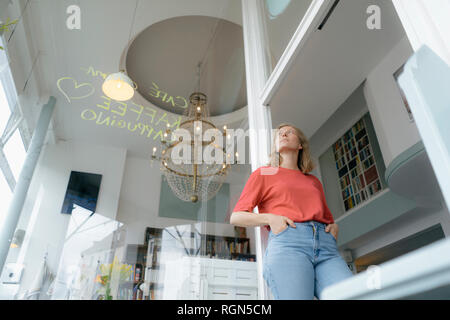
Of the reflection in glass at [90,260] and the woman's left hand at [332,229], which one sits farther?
the reflection in glass at [90,260]

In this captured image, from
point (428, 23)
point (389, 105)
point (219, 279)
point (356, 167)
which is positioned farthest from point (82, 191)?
point (428, 23)

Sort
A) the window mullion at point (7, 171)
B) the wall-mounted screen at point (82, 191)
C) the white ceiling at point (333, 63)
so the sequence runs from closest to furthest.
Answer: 1. the white ceiling at point (333, 63)
2. the window mullion at point (7, 171)
3. the wall-mounted screen at point (82, 191)

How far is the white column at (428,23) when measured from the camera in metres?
0.64

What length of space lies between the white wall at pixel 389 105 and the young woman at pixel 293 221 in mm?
311

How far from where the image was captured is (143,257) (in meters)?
1.76

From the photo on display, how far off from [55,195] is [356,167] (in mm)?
1532

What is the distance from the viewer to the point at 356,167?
1302 millimetres

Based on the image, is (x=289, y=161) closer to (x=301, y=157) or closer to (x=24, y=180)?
(x=301, y=157)

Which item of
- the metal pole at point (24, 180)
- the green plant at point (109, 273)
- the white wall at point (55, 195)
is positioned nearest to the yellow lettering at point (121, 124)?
the white wall at point (55, 195)

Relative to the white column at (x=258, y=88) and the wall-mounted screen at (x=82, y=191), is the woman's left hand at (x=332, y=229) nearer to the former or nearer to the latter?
the white column at (x=258, y=88)

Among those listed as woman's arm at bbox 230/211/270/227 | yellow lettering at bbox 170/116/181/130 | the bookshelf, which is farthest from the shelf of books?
yellow lettering at bbox 170/116/181/130
